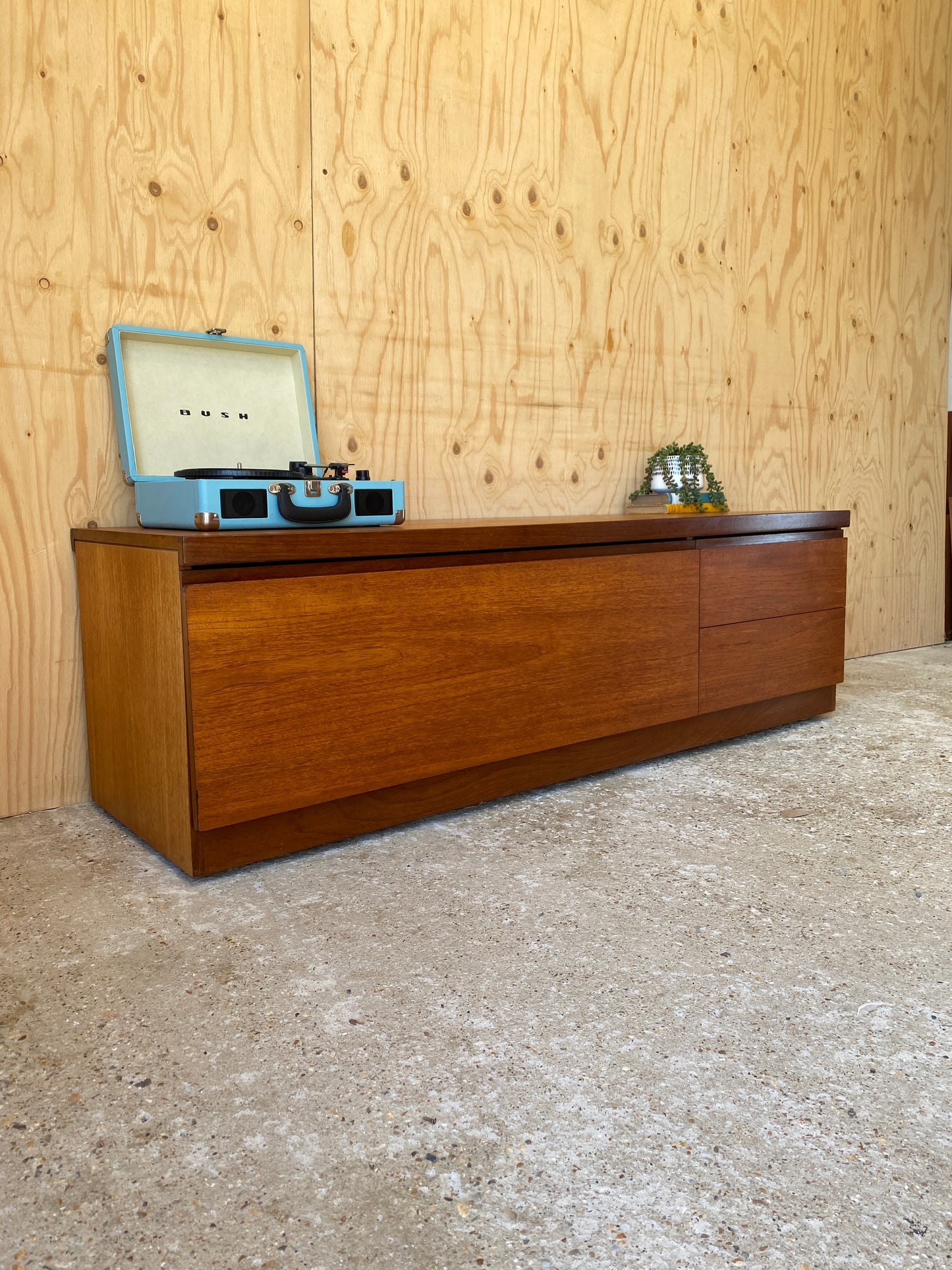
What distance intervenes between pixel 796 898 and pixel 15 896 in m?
1.25

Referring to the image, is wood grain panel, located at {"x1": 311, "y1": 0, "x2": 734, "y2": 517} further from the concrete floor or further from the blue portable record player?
the concrete floor

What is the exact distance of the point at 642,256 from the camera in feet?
9.39

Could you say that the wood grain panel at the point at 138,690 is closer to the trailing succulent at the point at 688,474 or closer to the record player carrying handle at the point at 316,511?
the record player carrying handle at the point at 316,511

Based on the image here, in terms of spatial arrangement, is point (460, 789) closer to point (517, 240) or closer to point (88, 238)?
point (88, 238)

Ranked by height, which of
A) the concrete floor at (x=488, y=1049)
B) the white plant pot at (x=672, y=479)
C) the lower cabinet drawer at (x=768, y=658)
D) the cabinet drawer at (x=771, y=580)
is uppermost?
the white plant pot at (x=672, y=479)

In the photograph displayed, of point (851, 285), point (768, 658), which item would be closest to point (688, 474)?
point (768, 658)

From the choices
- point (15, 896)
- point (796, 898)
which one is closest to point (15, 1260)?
point (15, 896)

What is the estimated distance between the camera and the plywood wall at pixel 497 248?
6.33 ft

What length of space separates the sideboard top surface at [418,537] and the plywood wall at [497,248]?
16.0 inches

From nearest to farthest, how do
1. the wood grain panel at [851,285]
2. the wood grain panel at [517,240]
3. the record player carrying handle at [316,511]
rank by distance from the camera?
the record player carrying handle at [316,511]
the wood grain panel at [517,240]
the wood grain panel at [851,285]

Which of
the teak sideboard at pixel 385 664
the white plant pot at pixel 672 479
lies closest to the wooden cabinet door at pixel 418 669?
the teak sideboard at pixel 385 664

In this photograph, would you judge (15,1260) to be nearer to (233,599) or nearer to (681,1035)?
(681,1035)

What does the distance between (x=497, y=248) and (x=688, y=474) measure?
2.64ft

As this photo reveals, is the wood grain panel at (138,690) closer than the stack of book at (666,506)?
Yes
